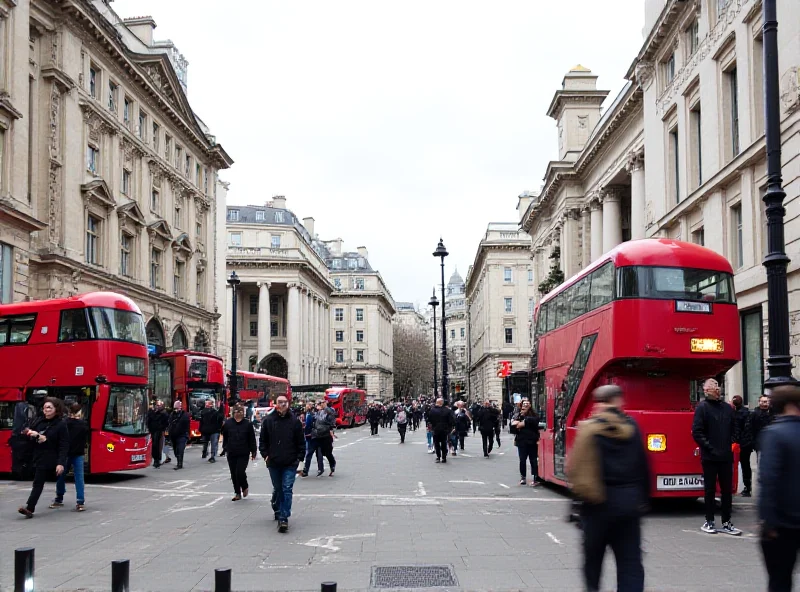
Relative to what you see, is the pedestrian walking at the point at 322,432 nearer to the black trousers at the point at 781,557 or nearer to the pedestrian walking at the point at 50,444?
the pedestrian walking at the point at 50,444

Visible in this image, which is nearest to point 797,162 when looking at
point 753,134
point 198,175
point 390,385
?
point 753,134

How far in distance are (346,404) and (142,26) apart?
26.1 m

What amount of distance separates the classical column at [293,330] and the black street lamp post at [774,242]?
77.2 meters

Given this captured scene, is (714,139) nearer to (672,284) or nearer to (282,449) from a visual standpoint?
(672,284)

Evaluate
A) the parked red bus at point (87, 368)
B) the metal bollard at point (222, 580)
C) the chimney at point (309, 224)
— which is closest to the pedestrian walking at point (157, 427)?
the parked red bus at point (87, 368)

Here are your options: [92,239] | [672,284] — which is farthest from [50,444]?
[92,239]

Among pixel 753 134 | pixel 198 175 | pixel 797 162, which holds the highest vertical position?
pixel 198 175

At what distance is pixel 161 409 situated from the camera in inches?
870

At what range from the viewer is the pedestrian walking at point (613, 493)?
6.02 metres

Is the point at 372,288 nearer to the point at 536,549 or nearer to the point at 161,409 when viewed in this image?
the point at 161,409

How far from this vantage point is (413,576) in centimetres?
817

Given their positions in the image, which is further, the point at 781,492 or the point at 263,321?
the point at 263,321

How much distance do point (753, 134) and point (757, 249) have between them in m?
3.12

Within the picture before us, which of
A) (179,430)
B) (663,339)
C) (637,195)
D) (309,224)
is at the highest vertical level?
(309,224)
